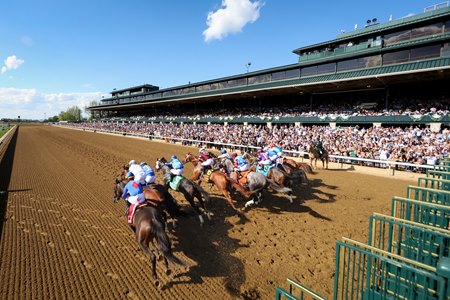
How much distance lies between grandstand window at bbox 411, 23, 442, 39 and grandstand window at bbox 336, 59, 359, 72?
5.58 metres

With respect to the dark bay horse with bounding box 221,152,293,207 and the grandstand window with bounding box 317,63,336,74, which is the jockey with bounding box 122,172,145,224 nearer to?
the dark bay horse with bounding box 221,152,293,207

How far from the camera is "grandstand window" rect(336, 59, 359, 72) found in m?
21.6

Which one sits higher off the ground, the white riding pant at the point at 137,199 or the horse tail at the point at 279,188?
the white riding pant at the point at 137,199

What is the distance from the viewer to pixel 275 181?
8039 millimetres

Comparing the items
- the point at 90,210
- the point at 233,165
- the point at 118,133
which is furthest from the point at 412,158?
the point at 118,133

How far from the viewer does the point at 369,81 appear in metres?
18.9

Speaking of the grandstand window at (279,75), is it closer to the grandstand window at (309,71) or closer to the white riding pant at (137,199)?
the grandstand window at (309,71)

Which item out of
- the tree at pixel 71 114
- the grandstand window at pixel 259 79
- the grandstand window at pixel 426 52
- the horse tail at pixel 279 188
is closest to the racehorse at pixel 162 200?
the horse tail at pixel 279 188

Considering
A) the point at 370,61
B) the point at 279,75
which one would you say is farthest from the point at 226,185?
the point at 279,75

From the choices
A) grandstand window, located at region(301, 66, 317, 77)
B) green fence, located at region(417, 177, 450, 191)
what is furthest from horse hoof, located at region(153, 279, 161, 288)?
grandstand window, located at region(301, 66, 317, 77)

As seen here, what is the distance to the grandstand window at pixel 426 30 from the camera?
20047 millimetres

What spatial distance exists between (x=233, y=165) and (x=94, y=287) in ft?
17.8

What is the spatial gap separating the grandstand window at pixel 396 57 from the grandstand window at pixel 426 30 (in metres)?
4.19

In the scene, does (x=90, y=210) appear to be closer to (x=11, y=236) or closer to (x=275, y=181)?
(x=11, y=236)
